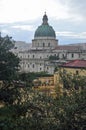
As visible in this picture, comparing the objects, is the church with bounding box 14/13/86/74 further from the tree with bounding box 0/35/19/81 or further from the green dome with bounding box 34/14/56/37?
the tree with bounding box 0/35/19/81

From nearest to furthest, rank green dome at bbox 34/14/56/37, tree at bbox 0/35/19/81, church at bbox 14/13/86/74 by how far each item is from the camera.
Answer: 1. tree at bbox 0/35/19/81
2. church at bbox 14/13/86/74
3. green dome at bbox 34/14/56/37

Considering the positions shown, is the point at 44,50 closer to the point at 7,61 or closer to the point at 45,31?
the point at 45,31

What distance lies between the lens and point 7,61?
1192 inches

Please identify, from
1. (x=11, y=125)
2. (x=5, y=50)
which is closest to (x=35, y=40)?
(x=5, y=50)

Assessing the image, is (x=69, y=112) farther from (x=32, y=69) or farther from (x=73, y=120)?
(x=32, y=69)

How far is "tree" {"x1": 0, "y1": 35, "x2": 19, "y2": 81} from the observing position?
29359 mm

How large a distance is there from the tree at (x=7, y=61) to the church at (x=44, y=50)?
58648 mm

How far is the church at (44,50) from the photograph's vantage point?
92000mm

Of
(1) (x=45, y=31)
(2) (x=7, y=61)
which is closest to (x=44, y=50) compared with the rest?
(1) (x=45, y=31)

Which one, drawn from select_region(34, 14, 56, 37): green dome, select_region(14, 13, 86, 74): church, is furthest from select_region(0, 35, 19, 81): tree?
select_region(34, 14, 56, 37): green dome

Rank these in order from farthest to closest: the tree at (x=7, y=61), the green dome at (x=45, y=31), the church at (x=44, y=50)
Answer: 1. the green dome at (x=45, y=31)
2. the church at (x=44, y=50)
3. the tree at (x=7, y=61)

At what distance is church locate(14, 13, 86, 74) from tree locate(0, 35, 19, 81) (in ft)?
192

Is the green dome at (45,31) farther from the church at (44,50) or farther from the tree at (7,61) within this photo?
the tree at (7,61)

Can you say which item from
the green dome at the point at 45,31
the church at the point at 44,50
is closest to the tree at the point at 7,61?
the church at the point at 44,50
